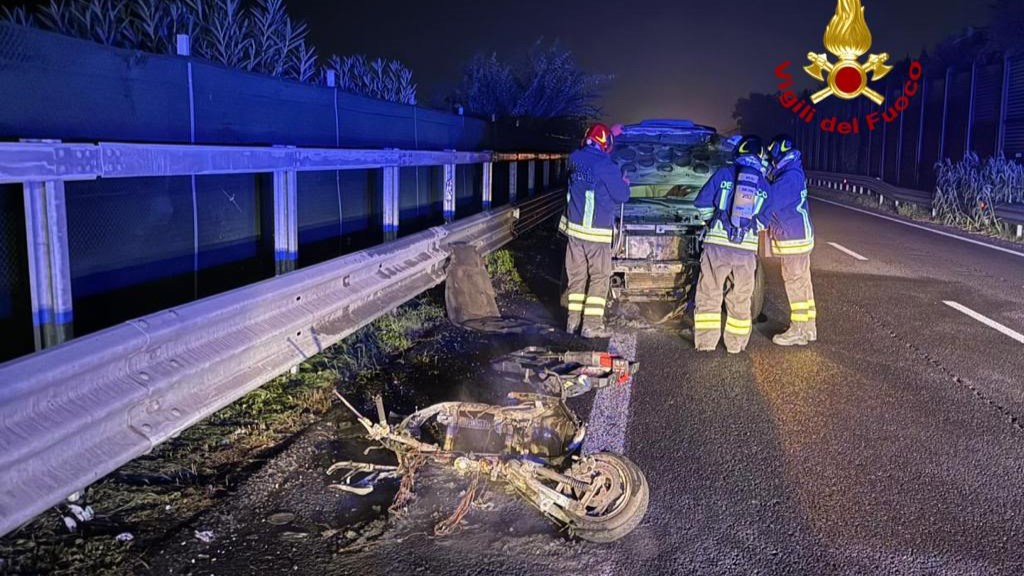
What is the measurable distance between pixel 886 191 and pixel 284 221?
24.5 meters

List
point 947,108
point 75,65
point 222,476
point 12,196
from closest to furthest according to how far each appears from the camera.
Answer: point 12,196, point 75,65, point 222,476, point 947,108

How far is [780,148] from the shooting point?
780 centimetres

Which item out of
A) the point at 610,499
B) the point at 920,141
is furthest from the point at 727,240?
the point at 920,141

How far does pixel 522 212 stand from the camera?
12.9 metres

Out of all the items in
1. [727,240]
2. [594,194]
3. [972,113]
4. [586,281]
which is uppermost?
[972,113]

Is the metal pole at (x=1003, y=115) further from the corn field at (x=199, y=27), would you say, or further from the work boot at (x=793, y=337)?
the corn field at (x=199, y=27)

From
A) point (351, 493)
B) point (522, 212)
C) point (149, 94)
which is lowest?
point (351, 493)

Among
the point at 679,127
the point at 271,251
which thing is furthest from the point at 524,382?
the point at 679,127

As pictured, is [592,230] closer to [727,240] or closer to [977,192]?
[727,240]

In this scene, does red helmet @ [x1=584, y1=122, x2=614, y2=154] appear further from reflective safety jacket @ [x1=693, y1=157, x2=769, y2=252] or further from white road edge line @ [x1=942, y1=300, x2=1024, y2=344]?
white road edge line @ [x1=942, y1=300, x2=1024, y2=344]

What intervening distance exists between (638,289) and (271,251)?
150 inches

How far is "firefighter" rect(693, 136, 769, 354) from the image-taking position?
747 cm

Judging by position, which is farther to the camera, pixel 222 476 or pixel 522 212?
pixel 522 212

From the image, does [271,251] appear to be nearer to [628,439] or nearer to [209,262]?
[209,262]
